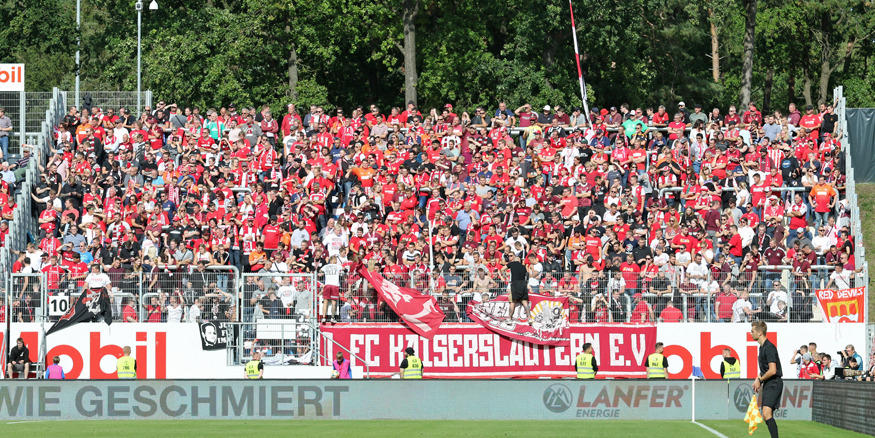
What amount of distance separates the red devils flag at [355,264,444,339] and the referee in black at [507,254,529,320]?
159cm

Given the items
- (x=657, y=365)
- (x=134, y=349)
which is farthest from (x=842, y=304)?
(x=134, y=349)

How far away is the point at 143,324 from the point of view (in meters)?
26.2

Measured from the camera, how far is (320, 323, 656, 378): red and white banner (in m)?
26.1

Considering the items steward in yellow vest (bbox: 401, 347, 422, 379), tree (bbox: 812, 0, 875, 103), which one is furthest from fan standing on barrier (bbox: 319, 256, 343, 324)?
tree (bbox: 812, 0, 875, 103)

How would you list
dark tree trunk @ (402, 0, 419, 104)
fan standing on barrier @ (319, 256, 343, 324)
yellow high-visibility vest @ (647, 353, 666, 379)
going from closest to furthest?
yellow high-visibility vest @ (647, 353, 666, 379) → fan standing on barrier @ (319, 256, 343, 324) → dark tree trunk @ (402, 0, 419, 104)

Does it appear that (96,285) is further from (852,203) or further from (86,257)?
(852,203)

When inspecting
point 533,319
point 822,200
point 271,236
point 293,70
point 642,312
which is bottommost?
point 533,319

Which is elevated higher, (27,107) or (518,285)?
(27,107)

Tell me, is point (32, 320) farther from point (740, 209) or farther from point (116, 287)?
point (740, 209)

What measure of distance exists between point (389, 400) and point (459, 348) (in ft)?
14.3

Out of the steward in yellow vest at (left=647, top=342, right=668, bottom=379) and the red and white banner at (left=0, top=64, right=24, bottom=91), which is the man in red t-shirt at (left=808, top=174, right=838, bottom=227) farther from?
the red and white banner at (left=0, top=64, right=24, bottom=91)

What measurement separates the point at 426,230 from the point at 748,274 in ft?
24.2

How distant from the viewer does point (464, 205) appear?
2864 centimetres

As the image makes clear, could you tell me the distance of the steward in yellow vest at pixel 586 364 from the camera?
79.7 feet
